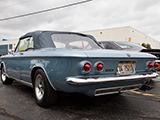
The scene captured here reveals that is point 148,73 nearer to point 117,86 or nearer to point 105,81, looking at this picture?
point 117,86

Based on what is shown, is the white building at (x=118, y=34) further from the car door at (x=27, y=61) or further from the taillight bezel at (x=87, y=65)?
the taillight bezel at (x=87, y=65)

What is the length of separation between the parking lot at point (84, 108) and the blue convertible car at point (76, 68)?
0.88 feet

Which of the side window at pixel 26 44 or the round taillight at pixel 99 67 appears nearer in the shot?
the round taillight at pixel 99 67

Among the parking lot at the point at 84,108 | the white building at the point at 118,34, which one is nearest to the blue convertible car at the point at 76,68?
the parking lot at the point at 84,108

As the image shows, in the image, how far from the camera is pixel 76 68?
7.73ft

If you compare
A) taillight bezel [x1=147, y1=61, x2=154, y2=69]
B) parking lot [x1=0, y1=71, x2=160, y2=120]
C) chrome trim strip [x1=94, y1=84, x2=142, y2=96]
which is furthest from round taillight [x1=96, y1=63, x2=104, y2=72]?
taillight bezel [x1=147, y1=61, x2=154, y2=69]

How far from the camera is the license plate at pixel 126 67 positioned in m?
2.71

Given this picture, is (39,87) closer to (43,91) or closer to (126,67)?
(43,91)

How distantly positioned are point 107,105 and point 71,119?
0.96 metres

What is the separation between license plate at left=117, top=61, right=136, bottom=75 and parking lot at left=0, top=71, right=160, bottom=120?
698 mm

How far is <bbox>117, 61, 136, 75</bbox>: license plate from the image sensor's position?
2705 millimetres

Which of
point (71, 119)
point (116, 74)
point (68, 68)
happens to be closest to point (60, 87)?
point (68, 68)

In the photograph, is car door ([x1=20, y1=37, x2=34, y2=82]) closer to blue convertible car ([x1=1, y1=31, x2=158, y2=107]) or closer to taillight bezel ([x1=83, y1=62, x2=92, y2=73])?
blue convertible car ([x1=1, y1=31, x2=158, y2=107])

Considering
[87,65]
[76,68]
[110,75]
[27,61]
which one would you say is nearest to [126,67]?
[110,75]
